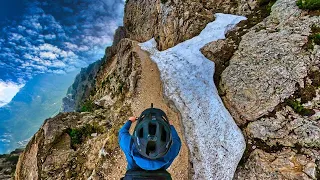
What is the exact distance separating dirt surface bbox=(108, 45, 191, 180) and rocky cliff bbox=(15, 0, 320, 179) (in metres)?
0.05

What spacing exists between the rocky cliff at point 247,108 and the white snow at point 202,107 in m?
0.24

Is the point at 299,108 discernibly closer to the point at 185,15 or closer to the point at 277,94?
the point at 277,94

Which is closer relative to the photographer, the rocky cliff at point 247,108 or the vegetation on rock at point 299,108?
the rocky cliff at point 247,108

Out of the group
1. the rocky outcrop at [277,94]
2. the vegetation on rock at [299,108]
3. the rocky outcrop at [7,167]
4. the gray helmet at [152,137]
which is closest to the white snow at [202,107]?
the rocky outcrop at [277,94]

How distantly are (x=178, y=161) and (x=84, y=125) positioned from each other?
23.4 ft

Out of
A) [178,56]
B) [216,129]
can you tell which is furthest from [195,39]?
[216,129]

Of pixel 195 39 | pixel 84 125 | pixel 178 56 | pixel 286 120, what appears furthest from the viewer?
pixel 195 39

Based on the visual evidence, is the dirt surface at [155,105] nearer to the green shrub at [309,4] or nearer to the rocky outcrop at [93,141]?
the rocky outcrop at [93,141]

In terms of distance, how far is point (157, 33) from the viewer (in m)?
24.8

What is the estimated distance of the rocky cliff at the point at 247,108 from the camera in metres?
8.42

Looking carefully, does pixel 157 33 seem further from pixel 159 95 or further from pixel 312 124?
pixel 312 124

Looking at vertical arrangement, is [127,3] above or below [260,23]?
above

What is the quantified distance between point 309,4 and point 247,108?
8.01 metres

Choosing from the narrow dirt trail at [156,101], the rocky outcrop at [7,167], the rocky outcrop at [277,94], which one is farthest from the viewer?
the rocky outcrop at [7,167]
